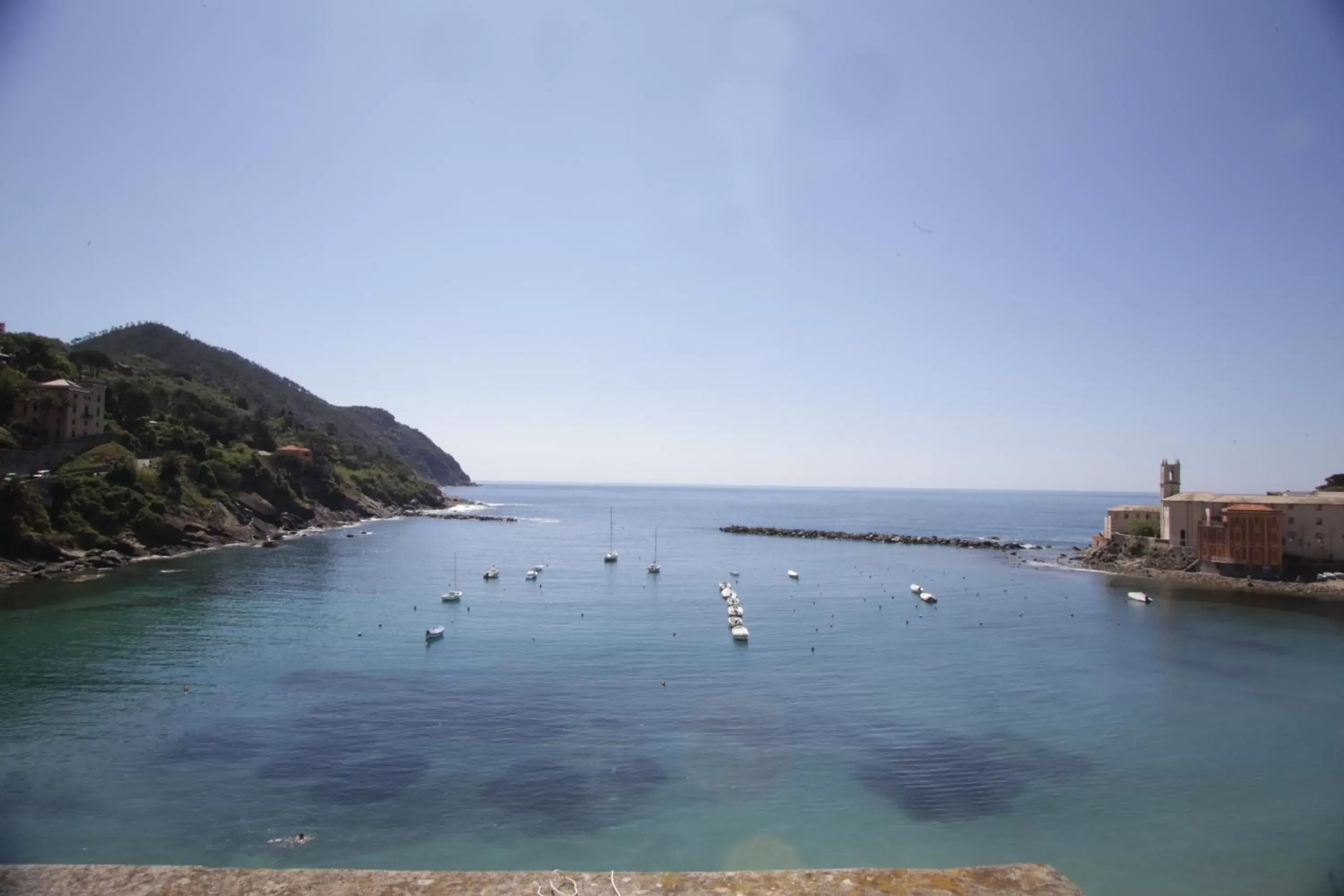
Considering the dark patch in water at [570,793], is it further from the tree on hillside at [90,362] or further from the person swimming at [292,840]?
the tree on hillside at [90,362]

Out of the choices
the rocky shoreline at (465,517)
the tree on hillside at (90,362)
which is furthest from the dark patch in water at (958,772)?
the rocky shoreline at (465,517)

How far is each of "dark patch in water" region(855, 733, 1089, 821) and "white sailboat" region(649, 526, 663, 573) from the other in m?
55.6

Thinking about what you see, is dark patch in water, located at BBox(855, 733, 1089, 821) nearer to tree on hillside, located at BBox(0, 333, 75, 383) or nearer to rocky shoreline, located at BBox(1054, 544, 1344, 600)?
rocky shoreline, located at BBox(1054, 544, 1344, 600)

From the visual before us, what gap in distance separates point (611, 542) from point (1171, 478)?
273 feet

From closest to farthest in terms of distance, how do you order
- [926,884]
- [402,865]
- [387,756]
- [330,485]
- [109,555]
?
[926,884], [402,865], [387,756], [109,555], [330,485]

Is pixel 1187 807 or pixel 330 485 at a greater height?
pixel 330 485

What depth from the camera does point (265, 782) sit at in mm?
24656

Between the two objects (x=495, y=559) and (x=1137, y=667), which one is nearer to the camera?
(x=1137, y=667)

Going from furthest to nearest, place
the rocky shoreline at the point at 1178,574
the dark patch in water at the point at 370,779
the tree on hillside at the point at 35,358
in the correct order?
the tree on hillside at the point at 35,358 < the rocky shoreline at the point at 1178,574 < the dark patch in water at the point at 370,779

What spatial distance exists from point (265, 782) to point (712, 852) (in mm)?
15857

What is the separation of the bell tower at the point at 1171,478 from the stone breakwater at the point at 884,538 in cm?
2376

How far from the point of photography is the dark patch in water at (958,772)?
24.1m

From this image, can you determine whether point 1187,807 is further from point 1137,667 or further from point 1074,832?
point 1137,667

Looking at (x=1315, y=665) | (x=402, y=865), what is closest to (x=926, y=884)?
(x=402, y=865)
